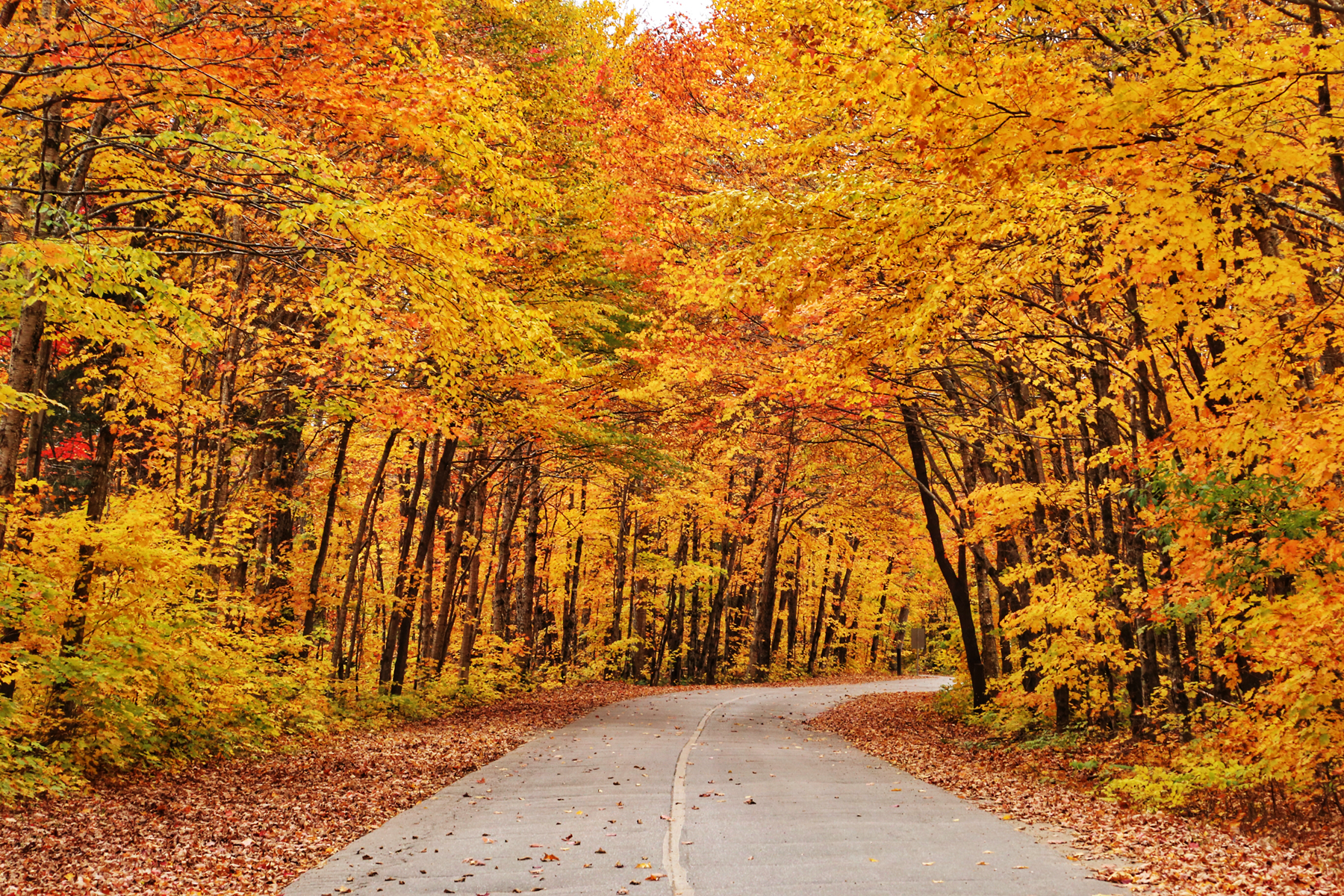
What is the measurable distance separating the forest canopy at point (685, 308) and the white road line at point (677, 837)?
15.8 feet

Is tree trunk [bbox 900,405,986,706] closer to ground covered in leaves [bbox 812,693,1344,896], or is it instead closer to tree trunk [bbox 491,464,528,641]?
ground covered in leaves [bbox 812,693,1344,896]

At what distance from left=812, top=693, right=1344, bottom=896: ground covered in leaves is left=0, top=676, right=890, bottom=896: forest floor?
21.8ft

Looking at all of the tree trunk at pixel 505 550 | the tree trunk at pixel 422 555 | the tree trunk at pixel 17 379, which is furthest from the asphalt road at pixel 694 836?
the tree trunk at pixel 505 550

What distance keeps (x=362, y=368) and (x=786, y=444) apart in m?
11.9

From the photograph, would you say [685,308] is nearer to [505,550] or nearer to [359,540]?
[359,540]

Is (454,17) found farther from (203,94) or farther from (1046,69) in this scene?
(1046,69)

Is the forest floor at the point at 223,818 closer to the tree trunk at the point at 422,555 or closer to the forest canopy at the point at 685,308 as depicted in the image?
the forest canopy at the point at 685,308

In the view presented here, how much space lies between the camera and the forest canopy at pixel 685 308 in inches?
268

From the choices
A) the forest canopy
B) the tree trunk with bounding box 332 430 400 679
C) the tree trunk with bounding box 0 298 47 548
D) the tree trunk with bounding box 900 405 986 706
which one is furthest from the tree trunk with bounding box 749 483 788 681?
the tree trunk with bounding box 0 298 47 548

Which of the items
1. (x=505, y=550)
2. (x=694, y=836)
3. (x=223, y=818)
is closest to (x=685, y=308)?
(x=505, y=550)

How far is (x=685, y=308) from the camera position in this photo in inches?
698

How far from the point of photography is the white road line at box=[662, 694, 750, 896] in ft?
21.6

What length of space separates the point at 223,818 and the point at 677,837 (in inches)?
178

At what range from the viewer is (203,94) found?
310 inches
